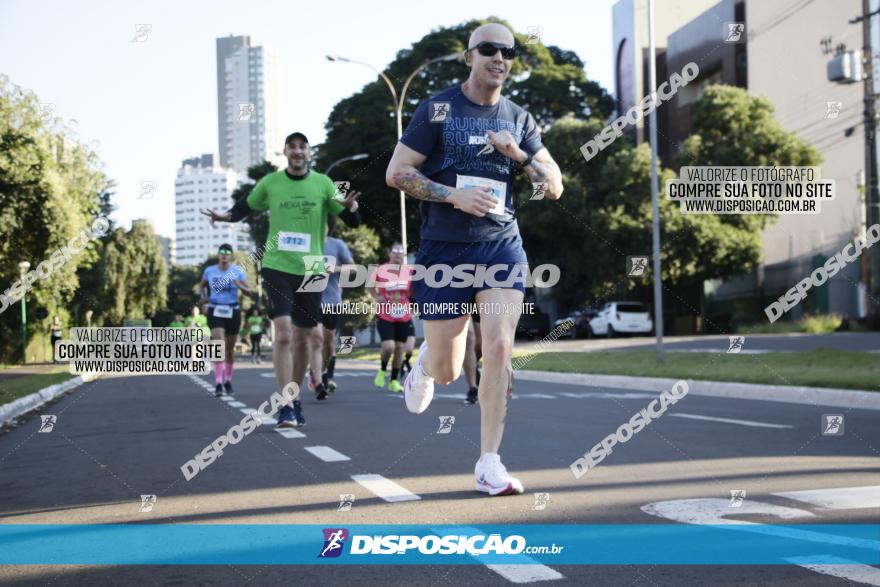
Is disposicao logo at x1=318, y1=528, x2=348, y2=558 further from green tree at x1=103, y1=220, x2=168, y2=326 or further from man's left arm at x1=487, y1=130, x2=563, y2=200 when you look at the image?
green tree at x1=103, y1=220, x2=168, y2=326

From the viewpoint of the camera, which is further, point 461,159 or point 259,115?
point 259,115

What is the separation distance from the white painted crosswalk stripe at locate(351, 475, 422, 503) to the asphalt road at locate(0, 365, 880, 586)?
65 mm

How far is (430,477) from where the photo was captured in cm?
586

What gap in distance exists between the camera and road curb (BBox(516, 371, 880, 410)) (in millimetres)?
11422

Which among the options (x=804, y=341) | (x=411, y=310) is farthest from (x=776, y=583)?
(x=804, y=341)

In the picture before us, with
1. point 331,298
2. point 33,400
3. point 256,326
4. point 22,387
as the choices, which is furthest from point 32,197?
point 331,298

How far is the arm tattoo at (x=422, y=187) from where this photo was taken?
17.3ft

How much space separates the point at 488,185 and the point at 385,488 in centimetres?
164

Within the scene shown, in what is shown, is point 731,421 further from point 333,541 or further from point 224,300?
point 224,300

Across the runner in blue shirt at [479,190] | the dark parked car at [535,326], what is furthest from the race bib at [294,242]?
the dark parked car at [535,326]

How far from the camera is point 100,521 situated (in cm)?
491

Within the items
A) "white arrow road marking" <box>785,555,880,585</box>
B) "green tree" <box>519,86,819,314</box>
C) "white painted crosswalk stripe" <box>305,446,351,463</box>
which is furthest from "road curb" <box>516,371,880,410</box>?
"green tree" <box>519,86,819,314</box>

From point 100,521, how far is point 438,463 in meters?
2.20

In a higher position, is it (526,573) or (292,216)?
(292,216)
